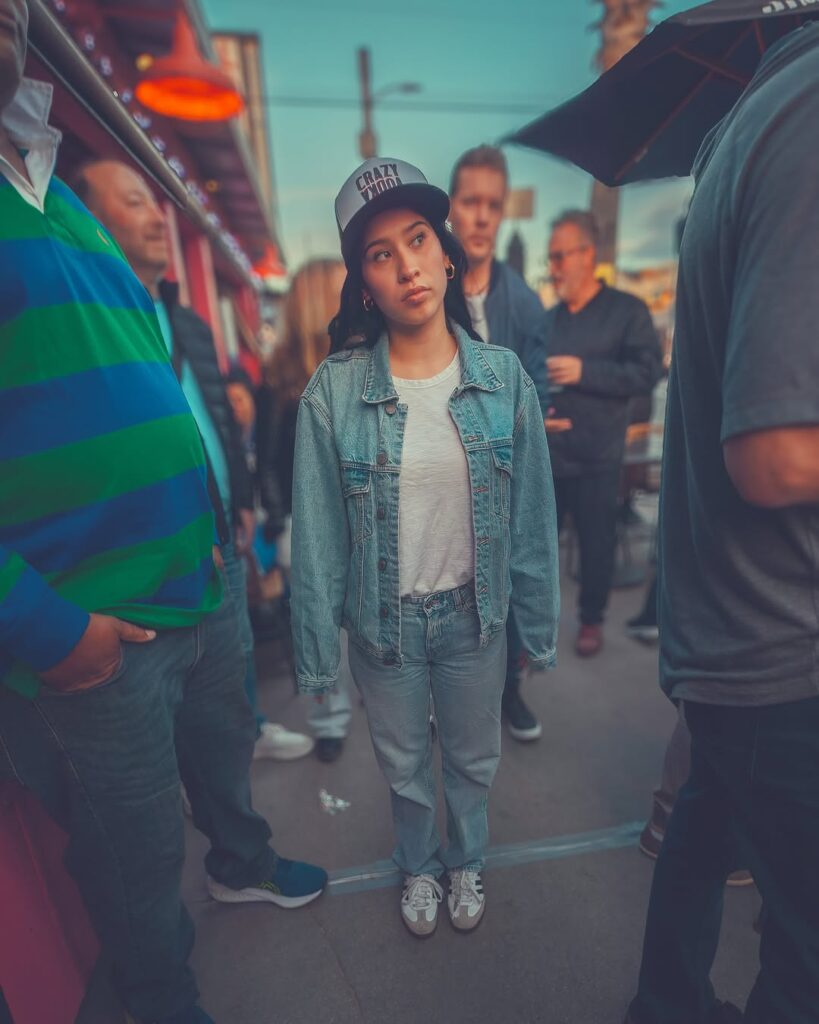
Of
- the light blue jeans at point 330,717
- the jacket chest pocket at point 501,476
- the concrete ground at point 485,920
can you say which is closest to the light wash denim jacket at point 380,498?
the jacket chest pocket at point 501,476

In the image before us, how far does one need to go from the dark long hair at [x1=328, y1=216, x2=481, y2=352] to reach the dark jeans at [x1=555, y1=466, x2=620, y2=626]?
67.3 inches

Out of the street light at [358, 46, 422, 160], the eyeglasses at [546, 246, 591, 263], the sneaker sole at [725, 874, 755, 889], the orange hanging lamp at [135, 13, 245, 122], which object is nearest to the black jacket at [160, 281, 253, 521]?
the eyeglasses at [546, 246, 591, 263]

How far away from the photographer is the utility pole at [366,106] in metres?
12.2

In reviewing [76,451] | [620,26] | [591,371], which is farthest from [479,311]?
[620,26]

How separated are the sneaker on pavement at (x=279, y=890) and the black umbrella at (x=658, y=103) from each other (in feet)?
8.14

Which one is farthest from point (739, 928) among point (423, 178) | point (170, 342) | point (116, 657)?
point (170, 342)

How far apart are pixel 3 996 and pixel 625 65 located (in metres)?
2.67

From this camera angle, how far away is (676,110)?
1576 millimetres

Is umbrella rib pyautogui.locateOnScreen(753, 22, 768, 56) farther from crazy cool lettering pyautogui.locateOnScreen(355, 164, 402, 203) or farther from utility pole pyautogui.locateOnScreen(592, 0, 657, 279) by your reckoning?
utility pole pyautogui.locateOnScreen(592, 0, 657, 279)

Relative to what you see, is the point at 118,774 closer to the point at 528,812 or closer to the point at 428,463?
the point at 428,463

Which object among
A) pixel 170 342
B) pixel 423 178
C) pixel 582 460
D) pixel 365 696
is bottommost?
pixel 365 696

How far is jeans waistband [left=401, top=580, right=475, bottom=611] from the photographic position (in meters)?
1.47

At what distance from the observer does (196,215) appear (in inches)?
68.7

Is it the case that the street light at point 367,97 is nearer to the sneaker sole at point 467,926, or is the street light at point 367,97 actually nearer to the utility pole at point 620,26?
the utility pole at point 620,26
